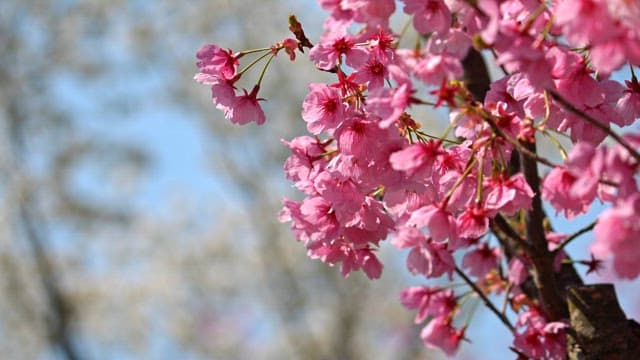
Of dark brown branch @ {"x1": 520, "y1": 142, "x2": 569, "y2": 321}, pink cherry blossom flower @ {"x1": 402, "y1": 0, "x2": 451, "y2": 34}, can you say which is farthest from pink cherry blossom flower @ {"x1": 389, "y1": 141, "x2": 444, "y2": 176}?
dark brown branch @ {"x1": 520, "y1": 142, "x2": 569, "y2": 321}

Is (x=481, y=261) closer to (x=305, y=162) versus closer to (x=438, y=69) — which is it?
(x=305, y=162)

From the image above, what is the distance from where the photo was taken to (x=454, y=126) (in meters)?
0.96

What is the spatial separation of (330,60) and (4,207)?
22.0ft

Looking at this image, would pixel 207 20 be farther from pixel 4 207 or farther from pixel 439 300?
pixel 439 300

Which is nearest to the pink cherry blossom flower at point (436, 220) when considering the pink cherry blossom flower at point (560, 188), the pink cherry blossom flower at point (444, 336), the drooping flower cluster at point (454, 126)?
the drooping flower cluster at point (454, 126)

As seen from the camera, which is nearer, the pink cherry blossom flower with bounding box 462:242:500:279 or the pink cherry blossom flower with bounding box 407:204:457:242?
the pink cherry blossom flower with bounding box 407:204:457:242

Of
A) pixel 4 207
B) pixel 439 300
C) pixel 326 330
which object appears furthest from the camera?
pixel 326 330

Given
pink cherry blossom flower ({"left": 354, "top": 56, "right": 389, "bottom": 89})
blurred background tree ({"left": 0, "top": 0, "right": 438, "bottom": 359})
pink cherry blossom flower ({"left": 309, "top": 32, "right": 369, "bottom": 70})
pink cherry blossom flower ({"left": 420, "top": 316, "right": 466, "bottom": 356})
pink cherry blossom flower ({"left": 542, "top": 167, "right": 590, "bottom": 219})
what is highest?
blurred background tree ({"left": 0, "top": 0, "right": 438, "bottom": 359})

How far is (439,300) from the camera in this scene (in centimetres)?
134

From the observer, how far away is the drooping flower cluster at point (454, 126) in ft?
2.36

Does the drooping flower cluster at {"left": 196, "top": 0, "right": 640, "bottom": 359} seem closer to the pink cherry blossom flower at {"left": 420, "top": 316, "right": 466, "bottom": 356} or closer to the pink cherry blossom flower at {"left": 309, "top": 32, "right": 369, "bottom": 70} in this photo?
the pink cherry blossom flower at {"left": 309, "top": 32, "right": 369, "bottom": 70}

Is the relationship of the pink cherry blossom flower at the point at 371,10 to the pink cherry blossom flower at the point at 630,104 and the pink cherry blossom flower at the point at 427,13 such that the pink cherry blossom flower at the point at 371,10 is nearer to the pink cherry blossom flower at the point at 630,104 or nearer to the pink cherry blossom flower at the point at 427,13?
the pink cherry blossom flower at the point at 427,13

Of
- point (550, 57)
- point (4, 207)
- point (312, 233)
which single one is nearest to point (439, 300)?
point (312, 233)

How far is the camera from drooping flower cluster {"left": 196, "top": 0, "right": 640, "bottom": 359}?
28.3 inches
